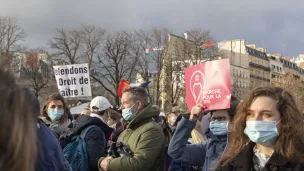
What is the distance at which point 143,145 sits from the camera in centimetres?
459

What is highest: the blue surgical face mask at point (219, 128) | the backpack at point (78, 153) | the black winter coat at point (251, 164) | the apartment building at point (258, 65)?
the apartment building at point (258, 65)

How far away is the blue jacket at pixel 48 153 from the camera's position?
10.1ft

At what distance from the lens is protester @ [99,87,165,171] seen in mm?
4504

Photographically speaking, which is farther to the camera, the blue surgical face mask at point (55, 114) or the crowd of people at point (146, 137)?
the blue surgical face mask at point (55, 114)

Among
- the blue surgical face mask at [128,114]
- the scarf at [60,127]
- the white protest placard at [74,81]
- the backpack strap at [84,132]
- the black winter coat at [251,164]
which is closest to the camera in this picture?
the black winter coat at [251,164]

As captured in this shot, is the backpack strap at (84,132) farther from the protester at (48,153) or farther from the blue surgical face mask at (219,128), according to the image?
the protester at (48,153)

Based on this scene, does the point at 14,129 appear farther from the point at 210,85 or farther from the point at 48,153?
the point at 210,85

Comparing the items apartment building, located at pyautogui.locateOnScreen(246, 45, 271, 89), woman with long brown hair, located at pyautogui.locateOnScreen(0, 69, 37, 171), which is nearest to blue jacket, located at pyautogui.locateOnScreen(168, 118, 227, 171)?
woman with long brown hair, located at pyautogui.locateOnScreen(0, 69, 37, 171)

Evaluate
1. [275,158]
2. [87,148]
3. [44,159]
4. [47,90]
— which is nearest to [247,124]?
[275,158]

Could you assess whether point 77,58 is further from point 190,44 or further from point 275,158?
Answer: point 275,158

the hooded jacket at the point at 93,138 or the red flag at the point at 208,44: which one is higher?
the red flag at the point at 208,44

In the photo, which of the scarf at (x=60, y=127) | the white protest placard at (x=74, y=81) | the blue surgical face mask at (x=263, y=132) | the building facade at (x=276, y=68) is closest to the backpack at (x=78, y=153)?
the scarf at (x=60, y=127)

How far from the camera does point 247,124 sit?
3.14 meters

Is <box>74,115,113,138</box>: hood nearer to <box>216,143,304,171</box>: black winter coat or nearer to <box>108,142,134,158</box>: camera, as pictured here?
<box>108,142,134,158</box>: camera
